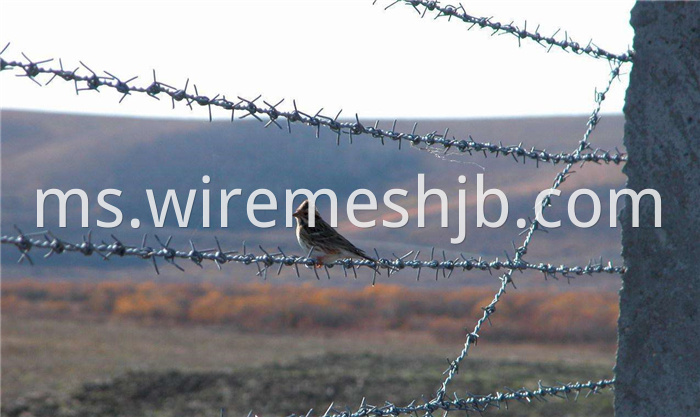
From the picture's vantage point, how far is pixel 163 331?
31047 millimetres

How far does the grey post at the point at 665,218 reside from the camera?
3637 millimetres

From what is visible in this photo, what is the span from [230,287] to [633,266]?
4846 centimetres

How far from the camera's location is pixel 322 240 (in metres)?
6.23

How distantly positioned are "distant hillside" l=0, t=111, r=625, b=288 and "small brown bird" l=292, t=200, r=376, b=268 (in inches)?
1799

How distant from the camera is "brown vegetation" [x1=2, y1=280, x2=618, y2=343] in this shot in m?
32.4

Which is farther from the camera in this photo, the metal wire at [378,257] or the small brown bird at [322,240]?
the small brown bird at [322,240]

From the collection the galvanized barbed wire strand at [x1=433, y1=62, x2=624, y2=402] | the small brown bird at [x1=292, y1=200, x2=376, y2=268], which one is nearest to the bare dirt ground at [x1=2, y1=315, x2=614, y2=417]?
the small brown bird at [x1=292, y1=200, x2=376, y2=268]

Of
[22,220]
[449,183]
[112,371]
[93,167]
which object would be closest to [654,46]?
[112,371]

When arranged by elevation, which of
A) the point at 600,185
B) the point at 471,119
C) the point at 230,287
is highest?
the point at 471,119

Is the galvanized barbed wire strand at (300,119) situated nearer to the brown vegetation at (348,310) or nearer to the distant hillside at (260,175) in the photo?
the brown vegetation at (348,310)

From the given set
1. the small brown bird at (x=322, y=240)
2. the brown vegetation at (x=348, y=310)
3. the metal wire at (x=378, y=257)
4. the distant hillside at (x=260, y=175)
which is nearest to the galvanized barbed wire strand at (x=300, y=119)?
the metal wire at (x=378, y=257)

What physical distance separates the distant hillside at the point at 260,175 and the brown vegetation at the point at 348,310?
10.9 meters

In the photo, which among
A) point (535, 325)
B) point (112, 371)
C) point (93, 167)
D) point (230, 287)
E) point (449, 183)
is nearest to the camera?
point (112, 371)

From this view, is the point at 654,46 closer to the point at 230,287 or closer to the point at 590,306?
the point at 590,306
